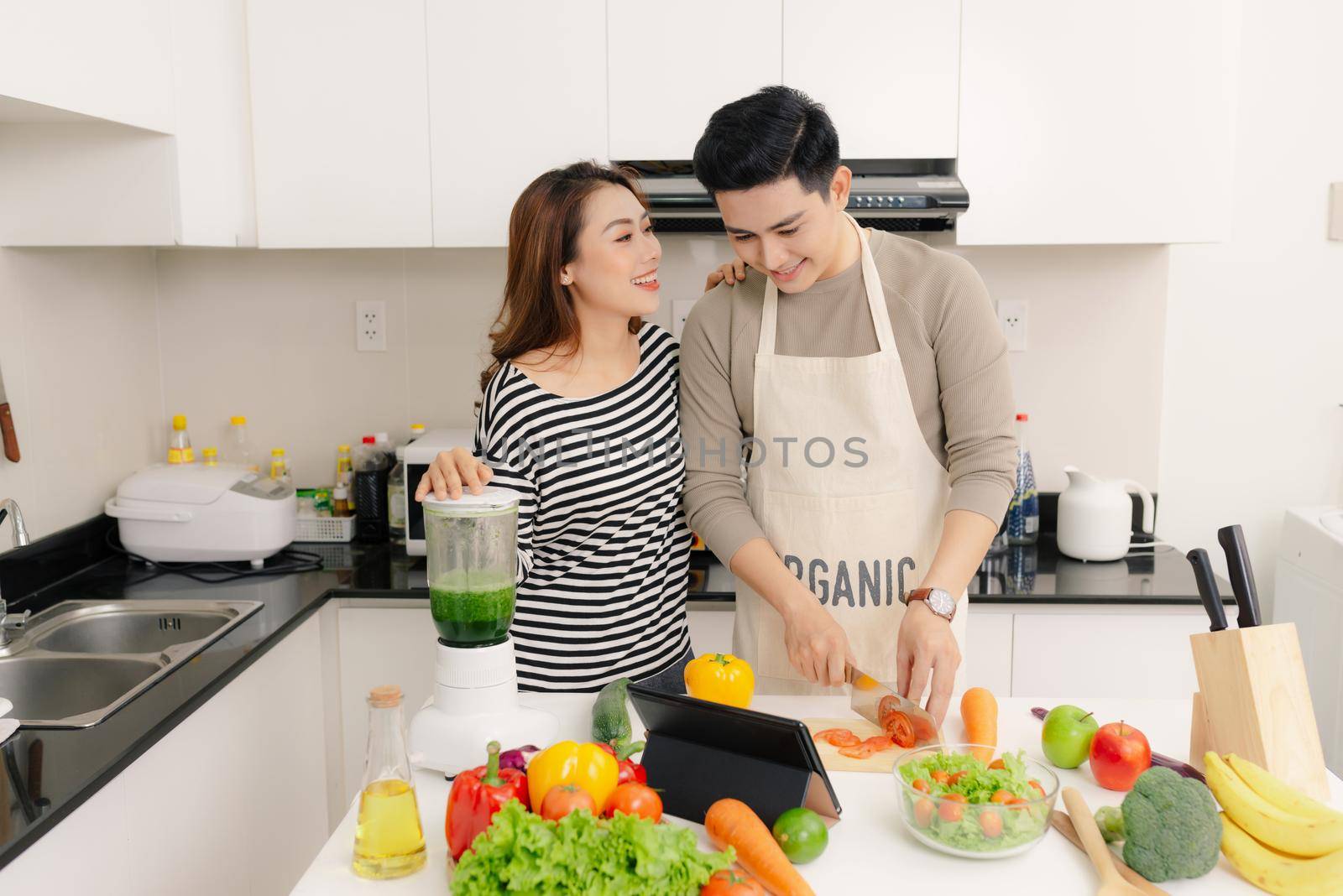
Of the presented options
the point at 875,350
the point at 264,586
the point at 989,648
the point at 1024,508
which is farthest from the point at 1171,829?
the point at 264,586

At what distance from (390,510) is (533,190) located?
1131 millimetres

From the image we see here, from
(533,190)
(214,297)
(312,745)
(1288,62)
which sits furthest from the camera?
(214,297)

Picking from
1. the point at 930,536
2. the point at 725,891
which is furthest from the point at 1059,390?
the point at 725,891

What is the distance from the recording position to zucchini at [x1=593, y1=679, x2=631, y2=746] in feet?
4.30

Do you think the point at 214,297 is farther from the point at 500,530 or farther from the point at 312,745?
the point at 500,530

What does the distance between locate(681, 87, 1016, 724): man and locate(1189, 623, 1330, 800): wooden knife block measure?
399 millimetres

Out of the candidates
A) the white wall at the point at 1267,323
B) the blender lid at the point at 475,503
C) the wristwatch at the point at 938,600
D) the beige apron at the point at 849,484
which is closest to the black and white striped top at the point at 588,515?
the beige apron at the point at 849,484

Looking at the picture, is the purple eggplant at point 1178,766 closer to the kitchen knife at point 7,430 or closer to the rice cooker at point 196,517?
the rice cooker at point 196,517

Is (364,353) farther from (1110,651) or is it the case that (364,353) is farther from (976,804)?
(976,804)

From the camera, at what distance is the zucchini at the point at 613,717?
4.30 ft

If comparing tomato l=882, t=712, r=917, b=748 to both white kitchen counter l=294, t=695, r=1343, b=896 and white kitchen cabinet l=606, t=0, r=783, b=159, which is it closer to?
white kitchen counter l=294, t=695, r=1343, b=896

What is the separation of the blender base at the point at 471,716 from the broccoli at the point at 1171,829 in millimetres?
642

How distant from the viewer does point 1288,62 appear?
2500 millimetres

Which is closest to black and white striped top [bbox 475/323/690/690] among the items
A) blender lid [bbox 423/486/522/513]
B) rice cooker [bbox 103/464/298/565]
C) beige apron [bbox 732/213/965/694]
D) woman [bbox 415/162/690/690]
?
woman [bbox 415/162/690/690]
